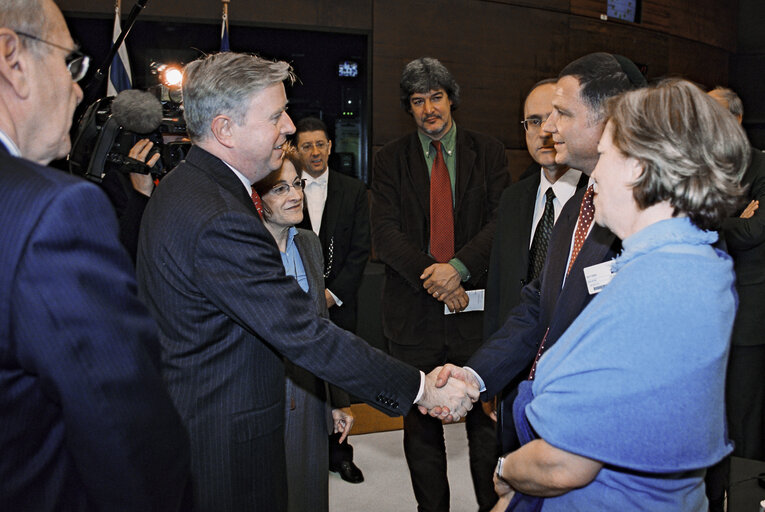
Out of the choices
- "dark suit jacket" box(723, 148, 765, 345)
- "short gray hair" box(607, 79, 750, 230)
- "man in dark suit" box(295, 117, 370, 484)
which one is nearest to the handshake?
"short gray hair" box(607, 79, 750, 230)

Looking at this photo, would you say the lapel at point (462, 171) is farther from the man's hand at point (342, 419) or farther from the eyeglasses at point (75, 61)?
the eyeglasses at point (75, 61)

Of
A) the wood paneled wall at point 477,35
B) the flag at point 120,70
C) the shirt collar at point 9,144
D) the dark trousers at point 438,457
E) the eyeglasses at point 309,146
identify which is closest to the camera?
the shirt collar at point 9,144

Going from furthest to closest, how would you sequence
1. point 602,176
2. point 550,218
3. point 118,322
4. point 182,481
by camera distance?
point 550,218
point 602,176
point 182,481
point 118,322

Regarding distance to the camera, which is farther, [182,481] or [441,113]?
[441,113]

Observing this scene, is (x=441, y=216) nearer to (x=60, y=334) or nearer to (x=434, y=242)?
(x=434, y=242)

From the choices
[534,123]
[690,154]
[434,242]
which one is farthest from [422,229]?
[690,154]

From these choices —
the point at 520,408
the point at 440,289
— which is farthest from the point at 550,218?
the point at 520,408

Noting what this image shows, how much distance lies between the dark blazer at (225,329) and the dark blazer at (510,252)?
93cm

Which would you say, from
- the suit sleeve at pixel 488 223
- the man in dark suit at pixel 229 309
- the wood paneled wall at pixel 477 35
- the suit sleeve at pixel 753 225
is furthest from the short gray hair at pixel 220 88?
the wood paneled wall at pixel 477 35

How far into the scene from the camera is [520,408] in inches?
51.3

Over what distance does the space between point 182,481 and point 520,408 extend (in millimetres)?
669

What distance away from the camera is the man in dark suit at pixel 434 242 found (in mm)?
2838

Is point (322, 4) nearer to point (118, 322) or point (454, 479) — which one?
point (454, 479)

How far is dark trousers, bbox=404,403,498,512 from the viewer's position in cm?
278
